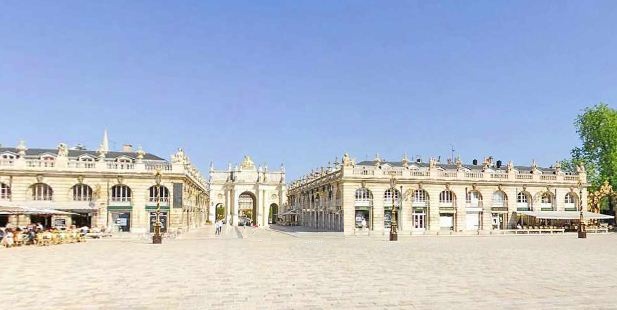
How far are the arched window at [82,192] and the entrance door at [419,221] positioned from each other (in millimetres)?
35328

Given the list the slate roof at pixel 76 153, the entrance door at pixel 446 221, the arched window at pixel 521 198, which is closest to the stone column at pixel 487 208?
the entrance door at pixel 446 221

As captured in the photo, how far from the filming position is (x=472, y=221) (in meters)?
60.8

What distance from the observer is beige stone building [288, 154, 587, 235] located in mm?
57125

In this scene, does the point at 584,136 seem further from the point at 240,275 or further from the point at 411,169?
the point at 240,275

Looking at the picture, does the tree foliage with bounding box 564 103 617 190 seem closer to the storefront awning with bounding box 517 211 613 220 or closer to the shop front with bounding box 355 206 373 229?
the storefront awning with bounding box 517 211 613 220

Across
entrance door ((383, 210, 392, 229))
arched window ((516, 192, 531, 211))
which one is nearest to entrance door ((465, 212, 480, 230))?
arched window ((516, 192, 531, 211))

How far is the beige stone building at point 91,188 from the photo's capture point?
51.1m

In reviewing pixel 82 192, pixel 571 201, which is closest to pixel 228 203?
pixel 82 192

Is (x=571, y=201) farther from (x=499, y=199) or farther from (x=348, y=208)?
(x=348, y=208)

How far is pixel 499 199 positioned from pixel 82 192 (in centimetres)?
4755

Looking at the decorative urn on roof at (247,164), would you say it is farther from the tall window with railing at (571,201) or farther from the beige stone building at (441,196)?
the tall window with railing at (571,201)

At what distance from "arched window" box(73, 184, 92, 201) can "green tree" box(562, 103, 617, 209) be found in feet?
199

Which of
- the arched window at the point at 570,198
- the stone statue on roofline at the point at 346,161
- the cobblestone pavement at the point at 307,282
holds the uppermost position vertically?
the stone statue on roofline at the point at 346,161

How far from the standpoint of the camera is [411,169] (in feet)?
198
